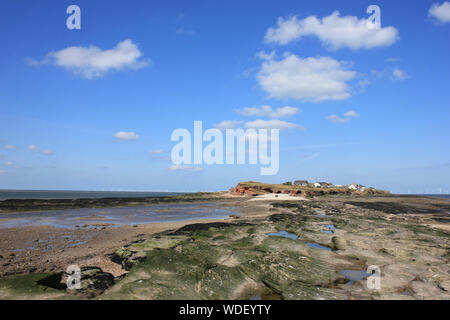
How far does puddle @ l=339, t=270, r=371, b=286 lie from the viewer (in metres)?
10.1

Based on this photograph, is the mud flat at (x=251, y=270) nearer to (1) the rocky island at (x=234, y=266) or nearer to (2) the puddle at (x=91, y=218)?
(1) the rocky island at (x=234, y=266)

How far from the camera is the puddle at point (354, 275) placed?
10.1 meters

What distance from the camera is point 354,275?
1056 centimetres

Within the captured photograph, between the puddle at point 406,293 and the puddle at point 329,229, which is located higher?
the puddle at point 406,293

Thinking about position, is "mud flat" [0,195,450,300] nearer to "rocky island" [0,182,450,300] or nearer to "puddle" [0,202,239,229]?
"rocky island" [0,182,450,300]

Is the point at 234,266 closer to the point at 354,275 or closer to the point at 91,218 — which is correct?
the point at 354,275

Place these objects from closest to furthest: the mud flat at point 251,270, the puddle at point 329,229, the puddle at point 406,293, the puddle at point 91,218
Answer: the mud flat at point 251,270
the puddle at point 406,293
the puddle at point 329,229
the puddle at point 91,218

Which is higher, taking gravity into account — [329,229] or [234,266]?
[234,266]

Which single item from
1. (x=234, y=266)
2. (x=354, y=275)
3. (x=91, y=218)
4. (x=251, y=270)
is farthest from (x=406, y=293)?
(x=91, y=218)

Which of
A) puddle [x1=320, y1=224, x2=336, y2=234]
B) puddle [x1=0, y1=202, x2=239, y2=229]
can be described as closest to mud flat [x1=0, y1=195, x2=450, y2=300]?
puddle [x1=320, y1=224, x2=336, y2=234]

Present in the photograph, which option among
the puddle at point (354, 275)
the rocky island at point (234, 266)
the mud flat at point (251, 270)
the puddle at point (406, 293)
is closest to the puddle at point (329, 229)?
the rocky island at point (234, 266)
